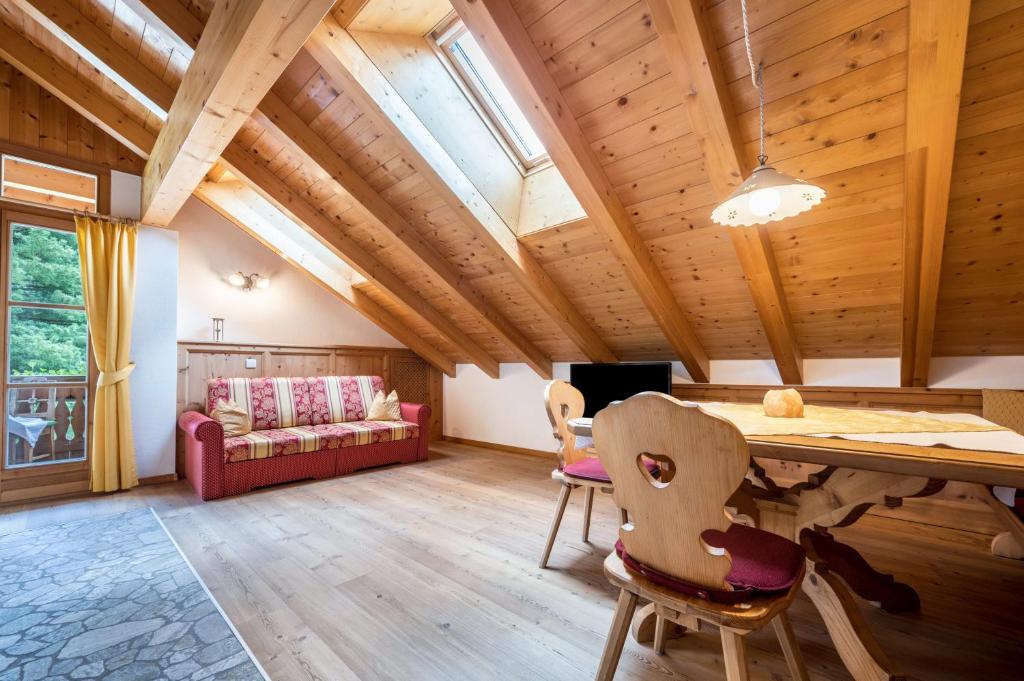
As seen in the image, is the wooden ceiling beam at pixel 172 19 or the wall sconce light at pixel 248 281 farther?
the wall sconce light at pixel 248 281

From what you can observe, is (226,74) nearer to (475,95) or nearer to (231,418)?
(475,95)

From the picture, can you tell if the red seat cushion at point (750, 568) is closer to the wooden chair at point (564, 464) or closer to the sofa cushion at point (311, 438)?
the wooden chair at point (564, 464)

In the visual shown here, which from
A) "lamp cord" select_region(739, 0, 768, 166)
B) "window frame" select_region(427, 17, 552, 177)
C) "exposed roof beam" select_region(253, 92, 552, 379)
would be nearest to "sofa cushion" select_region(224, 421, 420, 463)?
"exposed roof beam" select_region(253, 92, 552, 379)

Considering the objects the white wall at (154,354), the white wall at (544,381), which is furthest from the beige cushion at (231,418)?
the white wall at (544,381)

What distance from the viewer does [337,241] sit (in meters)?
3.92

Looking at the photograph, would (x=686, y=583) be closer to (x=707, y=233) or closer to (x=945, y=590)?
(x=945, y=590)

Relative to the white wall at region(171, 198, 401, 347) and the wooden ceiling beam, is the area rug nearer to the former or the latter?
the white wall at region(171, 198, 401, 347)

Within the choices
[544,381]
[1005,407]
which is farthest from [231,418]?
[1005,407]

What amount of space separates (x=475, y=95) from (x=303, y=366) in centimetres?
366

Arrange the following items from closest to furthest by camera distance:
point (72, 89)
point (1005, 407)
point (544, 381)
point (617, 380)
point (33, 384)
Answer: point (1005, 407) → point (72, 89) → point (33, 384) → point (617, 380) → point (544, 381)

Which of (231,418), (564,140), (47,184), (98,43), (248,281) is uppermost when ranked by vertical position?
(98,43)

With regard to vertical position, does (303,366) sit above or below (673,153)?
below

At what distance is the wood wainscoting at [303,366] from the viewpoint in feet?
14.0

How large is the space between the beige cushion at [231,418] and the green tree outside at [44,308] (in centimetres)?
104
